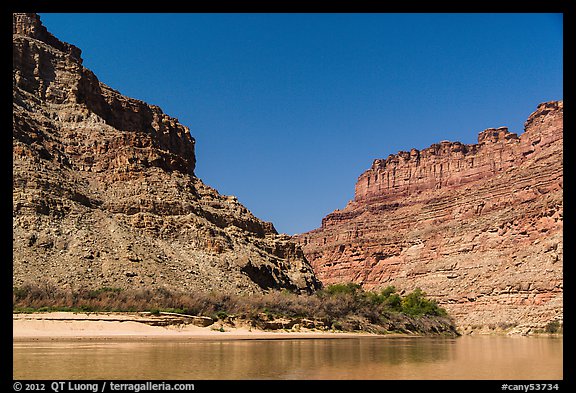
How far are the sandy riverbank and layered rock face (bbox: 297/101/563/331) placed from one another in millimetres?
44034

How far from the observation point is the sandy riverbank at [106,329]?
29891 millimetres

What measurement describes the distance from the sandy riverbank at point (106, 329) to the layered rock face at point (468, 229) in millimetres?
44034

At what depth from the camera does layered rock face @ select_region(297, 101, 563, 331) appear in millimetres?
84500

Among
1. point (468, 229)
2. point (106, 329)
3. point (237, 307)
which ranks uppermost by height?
point (468, 229)

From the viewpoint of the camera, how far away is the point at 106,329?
107 feet

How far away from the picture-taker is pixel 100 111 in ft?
224

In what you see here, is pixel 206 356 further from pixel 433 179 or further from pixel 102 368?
pixel 433 179

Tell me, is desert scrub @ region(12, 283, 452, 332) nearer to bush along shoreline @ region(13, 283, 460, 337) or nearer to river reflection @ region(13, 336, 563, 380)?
bush along shoreline @ region(13, 283, 460, 337)

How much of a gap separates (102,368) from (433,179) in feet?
494

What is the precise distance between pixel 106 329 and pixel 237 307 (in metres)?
10.6

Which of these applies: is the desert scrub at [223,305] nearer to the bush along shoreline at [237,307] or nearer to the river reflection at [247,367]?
the bush along shoreline at [237,307]
